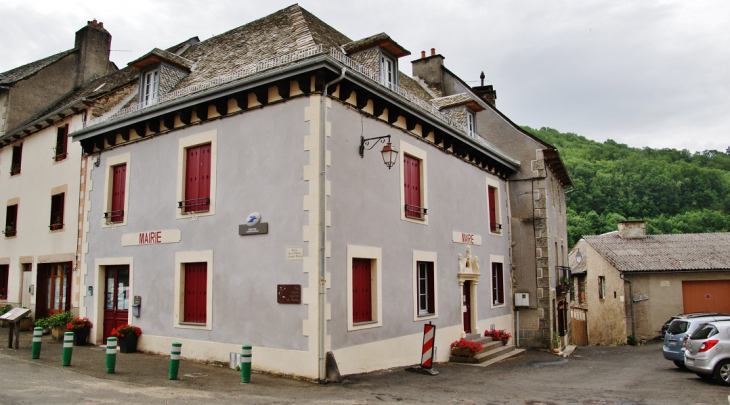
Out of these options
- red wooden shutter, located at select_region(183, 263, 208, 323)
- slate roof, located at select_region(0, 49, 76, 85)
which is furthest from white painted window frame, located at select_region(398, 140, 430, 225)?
slate roof, located at select_region(0, 49, 76, 85)

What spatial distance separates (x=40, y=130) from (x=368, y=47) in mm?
11572

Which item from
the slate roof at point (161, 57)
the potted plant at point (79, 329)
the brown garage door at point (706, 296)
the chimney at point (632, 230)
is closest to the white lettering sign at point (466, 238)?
the slate roof at point (161, 57)

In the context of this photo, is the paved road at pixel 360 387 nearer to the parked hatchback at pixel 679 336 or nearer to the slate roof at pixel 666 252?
the parked hatchback at pixel 679 336

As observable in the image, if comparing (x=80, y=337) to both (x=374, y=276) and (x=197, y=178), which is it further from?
(x=374, y=276)

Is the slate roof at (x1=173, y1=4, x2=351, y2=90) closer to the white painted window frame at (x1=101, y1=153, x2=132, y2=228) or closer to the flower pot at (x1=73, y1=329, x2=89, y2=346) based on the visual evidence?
the white painted window frame at (x1=101, y1=153, x2=132, y2=228)

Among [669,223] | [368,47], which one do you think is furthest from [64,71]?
[669,223]

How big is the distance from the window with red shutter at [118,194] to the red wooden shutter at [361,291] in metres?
6.52

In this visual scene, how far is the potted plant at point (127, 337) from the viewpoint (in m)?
12.5

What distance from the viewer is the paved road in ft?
26.8

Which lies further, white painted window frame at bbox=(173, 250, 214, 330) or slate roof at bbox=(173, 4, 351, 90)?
slate roof at bbox=(173, 4, 351, 90)

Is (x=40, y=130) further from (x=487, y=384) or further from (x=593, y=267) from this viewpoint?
(x=593, y=267)

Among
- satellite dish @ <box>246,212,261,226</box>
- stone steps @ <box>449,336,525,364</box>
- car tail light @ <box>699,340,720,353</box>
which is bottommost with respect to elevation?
stone steps @ <box>449,336,525,364</box>

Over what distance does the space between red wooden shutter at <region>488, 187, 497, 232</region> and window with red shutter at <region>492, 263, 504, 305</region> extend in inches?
50.3

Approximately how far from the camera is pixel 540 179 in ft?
62.7
